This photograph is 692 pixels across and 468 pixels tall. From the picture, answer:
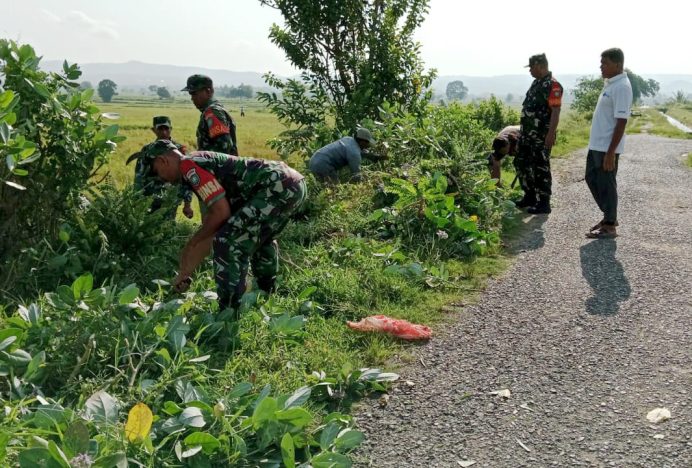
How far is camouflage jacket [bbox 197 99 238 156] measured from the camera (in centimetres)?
561

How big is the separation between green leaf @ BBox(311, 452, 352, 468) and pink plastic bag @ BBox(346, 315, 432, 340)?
1438mm

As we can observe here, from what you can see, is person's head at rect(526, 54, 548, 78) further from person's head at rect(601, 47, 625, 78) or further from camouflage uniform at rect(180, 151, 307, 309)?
camouflage uniform at rect(180, 151, 307, 309)

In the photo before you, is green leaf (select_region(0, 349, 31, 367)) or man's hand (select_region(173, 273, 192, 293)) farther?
man's hand (select_region(173, 273, 192, 293))

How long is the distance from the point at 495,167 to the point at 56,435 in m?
6.46

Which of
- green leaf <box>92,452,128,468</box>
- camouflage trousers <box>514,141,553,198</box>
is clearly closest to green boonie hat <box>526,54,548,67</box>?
camouflage trousers <box>514,141,553,198</box>

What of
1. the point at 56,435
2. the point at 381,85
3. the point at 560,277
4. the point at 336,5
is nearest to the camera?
the point at 56,435

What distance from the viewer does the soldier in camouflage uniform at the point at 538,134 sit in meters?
7.05

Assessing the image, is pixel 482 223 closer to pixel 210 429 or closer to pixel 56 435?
pixel 210 429

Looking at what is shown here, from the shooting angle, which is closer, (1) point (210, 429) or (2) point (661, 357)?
(1) point (210, 429)

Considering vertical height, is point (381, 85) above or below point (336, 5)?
below

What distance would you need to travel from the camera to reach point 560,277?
513 centimetres

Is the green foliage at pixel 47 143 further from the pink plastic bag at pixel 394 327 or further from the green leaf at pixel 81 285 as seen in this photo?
the pink plastic bag at pixel 394 327

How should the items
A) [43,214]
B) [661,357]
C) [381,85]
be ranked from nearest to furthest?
1. [661,357]
2. [43,214]
3. [381,85]

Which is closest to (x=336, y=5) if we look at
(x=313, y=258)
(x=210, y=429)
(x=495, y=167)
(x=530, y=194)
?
(x=495, y=167)
